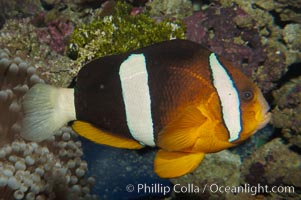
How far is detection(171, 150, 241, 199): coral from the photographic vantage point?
11.2 ft

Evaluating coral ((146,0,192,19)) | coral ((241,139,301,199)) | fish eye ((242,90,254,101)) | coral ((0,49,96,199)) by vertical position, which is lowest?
coral ((241,139,301,199))

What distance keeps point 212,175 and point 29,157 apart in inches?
73.2

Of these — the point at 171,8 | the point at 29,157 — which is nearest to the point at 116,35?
the point at 171,8

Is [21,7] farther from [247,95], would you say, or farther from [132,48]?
[247,95]

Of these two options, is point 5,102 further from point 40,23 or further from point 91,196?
point 40,23

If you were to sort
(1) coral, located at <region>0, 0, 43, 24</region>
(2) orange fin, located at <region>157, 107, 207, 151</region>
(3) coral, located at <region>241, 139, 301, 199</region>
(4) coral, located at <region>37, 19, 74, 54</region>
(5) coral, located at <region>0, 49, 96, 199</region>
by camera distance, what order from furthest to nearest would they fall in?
(1) coral, located at <region>0, 0, 43, 24</region>, (4) coral, located at <region>37, 19, 74, 54</region>, (3) coral, located at <region>241, 139, 301, 199</region>, (5) coral, located at <region>0, 49, 96, 199</region>, (2) orange fin, located at <region>157, 107, 207, 151</region>

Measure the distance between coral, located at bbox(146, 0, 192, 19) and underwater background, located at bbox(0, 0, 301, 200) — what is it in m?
0.01

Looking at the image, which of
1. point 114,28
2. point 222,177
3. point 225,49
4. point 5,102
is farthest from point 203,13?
point 5,102

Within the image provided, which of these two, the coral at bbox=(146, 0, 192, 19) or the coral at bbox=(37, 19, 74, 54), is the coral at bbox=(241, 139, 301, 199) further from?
the coral at bbox=(37, 19, 74, 54)

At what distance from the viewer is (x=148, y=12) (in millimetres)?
4469

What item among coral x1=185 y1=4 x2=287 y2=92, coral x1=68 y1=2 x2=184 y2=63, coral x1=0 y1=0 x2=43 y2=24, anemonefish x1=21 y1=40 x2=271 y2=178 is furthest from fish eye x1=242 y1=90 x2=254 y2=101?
coral x1=0 y1=0 x2=43 y2=24

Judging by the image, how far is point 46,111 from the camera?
1818mm

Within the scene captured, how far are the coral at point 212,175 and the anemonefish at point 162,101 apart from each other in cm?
167

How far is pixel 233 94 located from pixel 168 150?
18.8 inches
